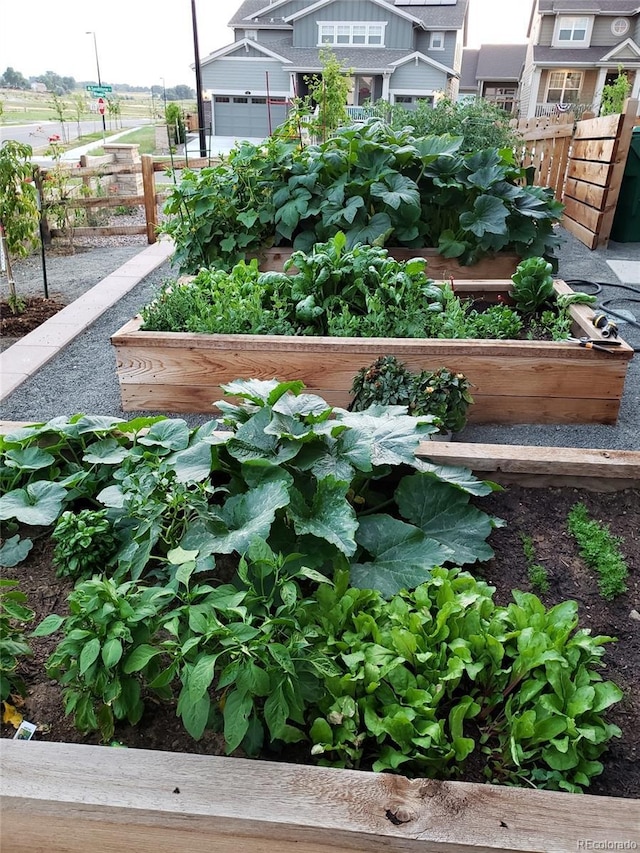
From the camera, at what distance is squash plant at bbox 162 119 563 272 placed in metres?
3.97

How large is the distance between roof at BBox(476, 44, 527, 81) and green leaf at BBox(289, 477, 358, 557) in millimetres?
35872

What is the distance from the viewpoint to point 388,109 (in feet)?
29.6

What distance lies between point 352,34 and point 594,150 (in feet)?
60.5

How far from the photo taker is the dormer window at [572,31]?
2433 cm

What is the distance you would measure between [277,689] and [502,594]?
0.69m

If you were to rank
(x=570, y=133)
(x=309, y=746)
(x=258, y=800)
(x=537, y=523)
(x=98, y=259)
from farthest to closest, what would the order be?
(x=570, y=133)
(x=98, y=259)
(x=537, y=523)
(x=309, y=746)
(x=258, y=800)

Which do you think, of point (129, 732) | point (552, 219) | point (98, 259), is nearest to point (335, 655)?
point (129, 732)

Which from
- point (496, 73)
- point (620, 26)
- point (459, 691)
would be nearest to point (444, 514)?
point (459, 691)

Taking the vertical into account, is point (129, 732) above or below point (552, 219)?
below

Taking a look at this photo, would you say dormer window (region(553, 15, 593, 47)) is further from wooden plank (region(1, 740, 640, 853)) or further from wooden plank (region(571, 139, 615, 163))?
wooden plank (region(1, 740, 640, 853))

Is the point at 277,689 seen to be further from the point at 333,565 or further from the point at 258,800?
the point at 333,565

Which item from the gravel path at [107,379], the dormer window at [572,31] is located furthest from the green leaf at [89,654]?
the dormer window at [572,31]

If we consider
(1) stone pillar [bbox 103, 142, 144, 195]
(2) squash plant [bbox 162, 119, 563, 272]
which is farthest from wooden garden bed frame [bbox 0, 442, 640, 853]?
(1) stone pillar [bbox 103, 142, 144, 195]

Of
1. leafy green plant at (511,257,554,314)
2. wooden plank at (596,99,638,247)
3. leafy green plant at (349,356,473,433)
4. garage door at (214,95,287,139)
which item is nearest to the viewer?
leafy green plant at (349,356,473,433)
